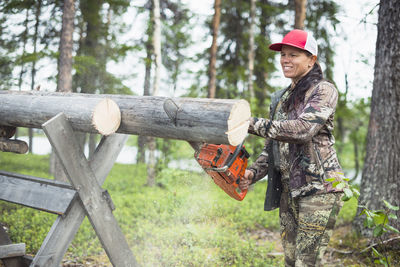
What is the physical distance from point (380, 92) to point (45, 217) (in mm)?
6015

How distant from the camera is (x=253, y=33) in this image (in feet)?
38.7

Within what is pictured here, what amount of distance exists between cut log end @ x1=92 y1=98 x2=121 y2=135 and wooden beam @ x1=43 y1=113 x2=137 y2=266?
28 cm

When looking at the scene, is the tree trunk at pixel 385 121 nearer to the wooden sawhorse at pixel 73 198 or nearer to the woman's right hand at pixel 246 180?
the woman's right hand at pixel 246 180

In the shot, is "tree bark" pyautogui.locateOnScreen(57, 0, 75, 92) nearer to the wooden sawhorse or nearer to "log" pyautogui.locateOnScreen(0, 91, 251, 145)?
the wooden sawhorse

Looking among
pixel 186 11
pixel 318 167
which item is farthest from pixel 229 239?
pixel 186 11

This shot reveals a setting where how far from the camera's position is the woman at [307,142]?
2473mm

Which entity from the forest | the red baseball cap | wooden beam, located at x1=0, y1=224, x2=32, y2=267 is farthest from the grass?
the red baseball cap

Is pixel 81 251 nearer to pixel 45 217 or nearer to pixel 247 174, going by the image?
pixel 45 217

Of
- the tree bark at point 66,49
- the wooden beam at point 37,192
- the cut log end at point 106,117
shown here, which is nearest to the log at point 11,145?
the wooden beam at point 37,192

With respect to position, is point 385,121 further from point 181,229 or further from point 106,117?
point 106,117

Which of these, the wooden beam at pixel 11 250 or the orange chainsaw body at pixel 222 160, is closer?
the orange chainsaw body at pixel 222 160

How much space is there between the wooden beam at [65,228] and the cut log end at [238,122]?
4.54 feet

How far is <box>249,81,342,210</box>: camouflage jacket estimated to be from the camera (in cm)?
246

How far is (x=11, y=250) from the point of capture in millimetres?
3467
